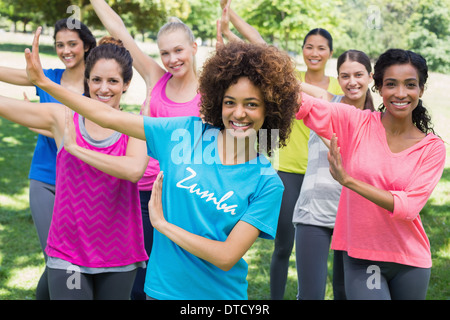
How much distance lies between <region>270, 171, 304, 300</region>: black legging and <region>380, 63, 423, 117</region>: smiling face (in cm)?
154

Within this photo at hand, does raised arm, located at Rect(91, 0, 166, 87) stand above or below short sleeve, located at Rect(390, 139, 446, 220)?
above

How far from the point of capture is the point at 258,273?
5.75m

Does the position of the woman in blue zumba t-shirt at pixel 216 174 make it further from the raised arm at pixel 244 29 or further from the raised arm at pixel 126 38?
the raised arm at pixel 244 29

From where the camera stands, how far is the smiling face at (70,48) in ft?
13.8

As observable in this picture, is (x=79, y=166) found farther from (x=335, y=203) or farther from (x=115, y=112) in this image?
(x=335, y=203)

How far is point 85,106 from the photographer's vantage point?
7.88ft

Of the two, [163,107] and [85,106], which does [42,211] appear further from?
[85,106]

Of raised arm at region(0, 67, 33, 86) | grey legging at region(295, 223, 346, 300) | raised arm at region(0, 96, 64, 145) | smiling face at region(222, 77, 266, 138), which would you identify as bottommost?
grey legging at region(295, 223, 346, 300)

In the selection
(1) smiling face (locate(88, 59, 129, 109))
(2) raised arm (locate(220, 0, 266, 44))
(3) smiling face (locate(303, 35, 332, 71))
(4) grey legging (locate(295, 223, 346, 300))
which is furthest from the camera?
(3) smiling face (locate(303, 35, 332, 71))

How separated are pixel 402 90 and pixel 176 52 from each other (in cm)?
172

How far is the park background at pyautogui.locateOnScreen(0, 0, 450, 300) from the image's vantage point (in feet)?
18.1

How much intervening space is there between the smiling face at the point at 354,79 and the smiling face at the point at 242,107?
6.27 ft

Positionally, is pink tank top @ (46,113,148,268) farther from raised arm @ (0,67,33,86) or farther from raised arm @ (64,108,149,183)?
raised arm @ (0,67,33,86)

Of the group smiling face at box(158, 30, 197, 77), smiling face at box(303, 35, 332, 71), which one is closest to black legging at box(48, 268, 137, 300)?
smiling face at box(158, 30, 197, 77)
